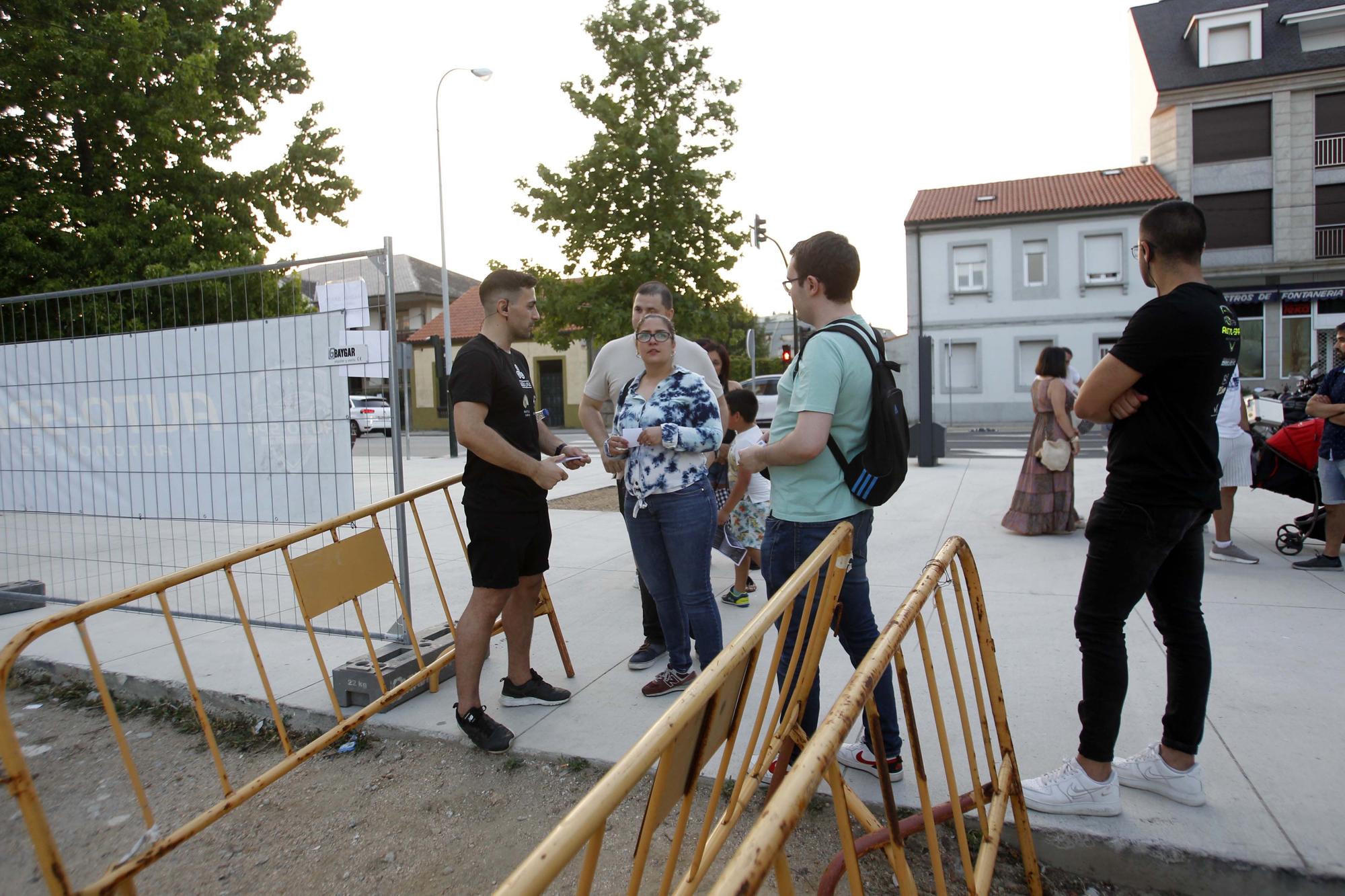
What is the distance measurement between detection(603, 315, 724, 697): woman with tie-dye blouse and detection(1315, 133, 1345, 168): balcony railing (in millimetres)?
32465

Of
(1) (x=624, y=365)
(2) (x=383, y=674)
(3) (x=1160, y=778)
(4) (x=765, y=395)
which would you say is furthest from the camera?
(4) (x=765, y=395)

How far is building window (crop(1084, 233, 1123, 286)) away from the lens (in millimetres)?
28078

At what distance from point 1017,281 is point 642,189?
16.3 metres

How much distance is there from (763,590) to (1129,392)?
3.58 m

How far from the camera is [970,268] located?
29.8 metres

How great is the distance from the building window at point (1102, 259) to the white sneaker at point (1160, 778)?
2932 centimetres

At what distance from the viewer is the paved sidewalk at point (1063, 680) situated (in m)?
2.44

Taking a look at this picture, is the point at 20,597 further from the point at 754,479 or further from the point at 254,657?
the point at 754,479

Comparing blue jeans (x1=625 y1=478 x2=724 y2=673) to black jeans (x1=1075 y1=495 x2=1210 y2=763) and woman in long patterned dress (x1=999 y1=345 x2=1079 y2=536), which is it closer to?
black jeans (x1=1075 y1=495 x2=1210 y2=763)

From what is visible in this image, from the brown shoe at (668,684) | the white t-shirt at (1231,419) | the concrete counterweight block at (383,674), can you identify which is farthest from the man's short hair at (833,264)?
the white t-shirt at (1231,419)

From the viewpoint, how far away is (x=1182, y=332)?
2.38 meters

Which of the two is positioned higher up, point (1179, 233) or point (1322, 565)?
point (1179, 233)

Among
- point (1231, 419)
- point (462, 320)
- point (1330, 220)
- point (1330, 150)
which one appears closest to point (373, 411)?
point (1231, 419)

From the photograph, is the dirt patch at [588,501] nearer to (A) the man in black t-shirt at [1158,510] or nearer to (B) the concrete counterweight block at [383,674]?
(B) the concrete counterweight block at [383,674]
